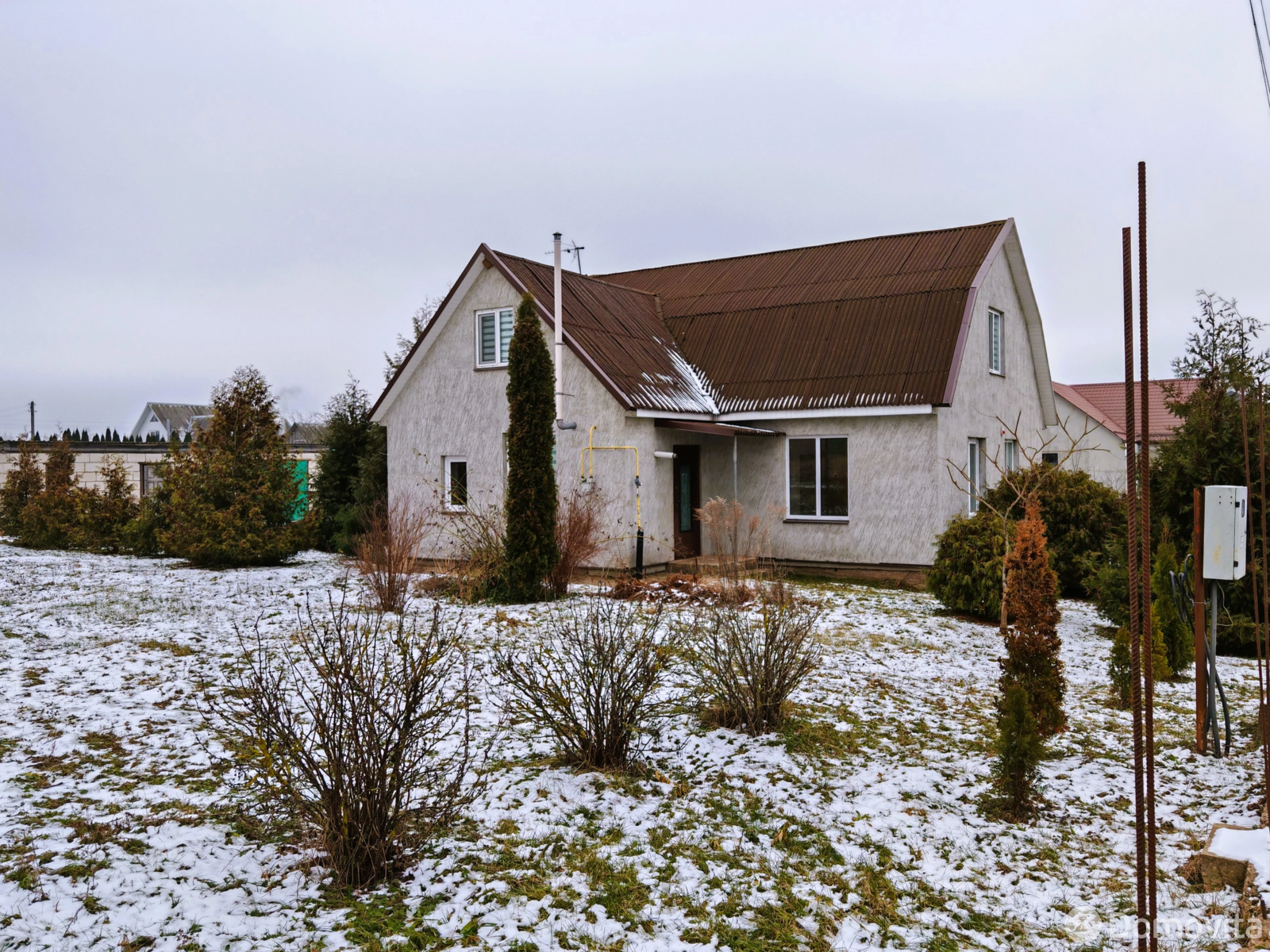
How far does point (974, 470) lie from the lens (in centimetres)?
1773

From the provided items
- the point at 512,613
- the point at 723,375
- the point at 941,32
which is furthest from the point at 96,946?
the point at 723,375

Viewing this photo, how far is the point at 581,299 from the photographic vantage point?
1820 cm

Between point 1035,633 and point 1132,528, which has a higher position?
point 1132,528

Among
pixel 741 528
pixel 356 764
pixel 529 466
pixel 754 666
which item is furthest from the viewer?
pixel 741 528

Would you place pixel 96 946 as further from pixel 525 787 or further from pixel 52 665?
pixel 52 665

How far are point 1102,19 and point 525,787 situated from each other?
737 centimetres

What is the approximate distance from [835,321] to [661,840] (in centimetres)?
1426

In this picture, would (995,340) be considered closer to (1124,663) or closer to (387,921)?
(1124,663)

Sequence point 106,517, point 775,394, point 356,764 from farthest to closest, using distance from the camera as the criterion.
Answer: point 106,517, point 775,394, point 356,764

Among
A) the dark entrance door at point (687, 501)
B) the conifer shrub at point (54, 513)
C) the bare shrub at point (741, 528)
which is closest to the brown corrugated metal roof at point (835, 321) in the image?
the dark entrance door at point (687, 501)

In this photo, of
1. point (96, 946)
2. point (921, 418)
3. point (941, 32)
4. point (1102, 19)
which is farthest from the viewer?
point (921, 418)

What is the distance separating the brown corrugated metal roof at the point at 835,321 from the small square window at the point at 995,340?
165 cm

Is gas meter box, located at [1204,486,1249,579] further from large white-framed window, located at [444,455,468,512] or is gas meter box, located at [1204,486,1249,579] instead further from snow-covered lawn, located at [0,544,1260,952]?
large white-framed window, located at [444,455,468,512]

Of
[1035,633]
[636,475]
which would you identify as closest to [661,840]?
[1035,633]
